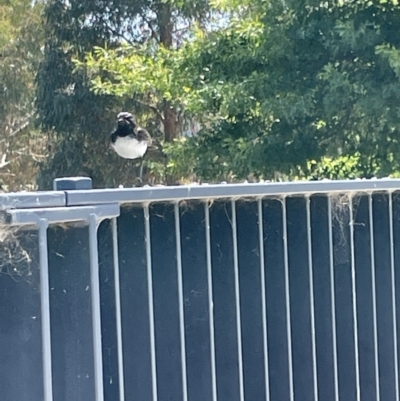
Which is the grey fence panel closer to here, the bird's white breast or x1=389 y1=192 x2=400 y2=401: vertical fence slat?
x1=389 y1=192 x2=400 y2=401: vertical fence slat

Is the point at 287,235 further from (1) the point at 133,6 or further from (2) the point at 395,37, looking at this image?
(1) the point at 133,6

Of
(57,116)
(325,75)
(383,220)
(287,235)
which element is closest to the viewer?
(287,235)

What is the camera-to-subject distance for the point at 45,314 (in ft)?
6.61

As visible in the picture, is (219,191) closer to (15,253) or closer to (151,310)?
(151,310)

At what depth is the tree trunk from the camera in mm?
18500

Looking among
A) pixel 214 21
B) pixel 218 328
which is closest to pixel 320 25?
pixel 214 21

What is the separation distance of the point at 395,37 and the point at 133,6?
947 cm

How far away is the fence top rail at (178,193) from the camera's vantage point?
1.98 m

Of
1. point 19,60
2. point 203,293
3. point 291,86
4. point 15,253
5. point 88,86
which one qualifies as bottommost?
point 203,293

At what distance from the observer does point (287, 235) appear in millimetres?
2707

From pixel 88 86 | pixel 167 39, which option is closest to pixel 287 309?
pixel 88 86

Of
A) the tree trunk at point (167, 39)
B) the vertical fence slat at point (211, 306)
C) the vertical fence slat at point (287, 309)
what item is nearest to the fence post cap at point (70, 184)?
the vertical fence slat at point (211, 306)

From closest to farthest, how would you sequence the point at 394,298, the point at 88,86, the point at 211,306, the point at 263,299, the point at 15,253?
the point at 15,253, the point at 211,306, the point at 263,299, the point at 394,298, the point at 88,86

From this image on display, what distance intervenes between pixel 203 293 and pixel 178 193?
319mm
